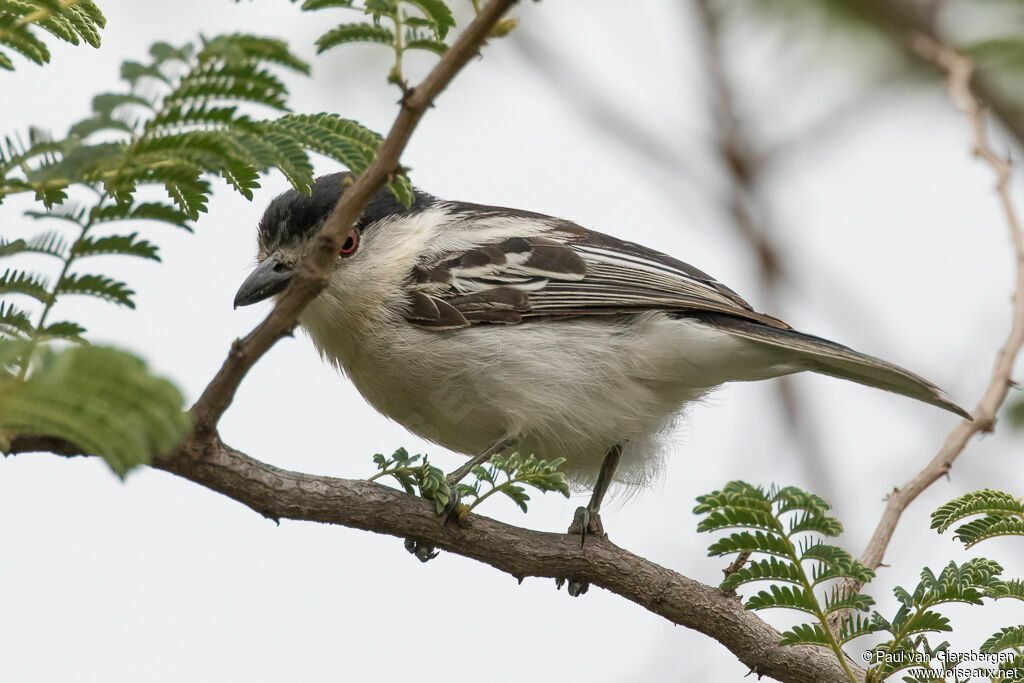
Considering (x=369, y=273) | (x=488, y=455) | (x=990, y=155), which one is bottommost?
(x=488, y=455)

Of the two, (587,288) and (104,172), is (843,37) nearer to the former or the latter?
(587,288)

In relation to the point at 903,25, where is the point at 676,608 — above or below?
below

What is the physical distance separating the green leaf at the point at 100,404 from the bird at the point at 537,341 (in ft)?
8.84

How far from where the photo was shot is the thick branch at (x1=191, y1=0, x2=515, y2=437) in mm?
2037

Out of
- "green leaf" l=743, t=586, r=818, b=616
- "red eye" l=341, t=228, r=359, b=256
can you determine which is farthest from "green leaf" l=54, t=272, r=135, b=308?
"red eye" l=341, t=228, r=359, b=256

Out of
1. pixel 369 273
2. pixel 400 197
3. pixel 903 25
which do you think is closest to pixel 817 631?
pixel 400 197

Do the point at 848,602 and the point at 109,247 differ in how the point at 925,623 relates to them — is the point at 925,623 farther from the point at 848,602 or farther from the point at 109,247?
the point at 109,247

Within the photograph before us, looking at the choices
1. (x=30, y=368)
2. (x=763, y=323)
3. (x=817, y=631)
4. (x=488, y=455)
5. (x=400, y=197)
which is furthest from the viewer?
(x=763, y=323)

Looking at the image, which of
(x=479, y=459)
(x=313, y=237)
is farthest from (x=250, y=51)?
(x=313, y=237)

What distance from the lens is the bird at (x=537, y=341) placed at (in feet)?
14.7

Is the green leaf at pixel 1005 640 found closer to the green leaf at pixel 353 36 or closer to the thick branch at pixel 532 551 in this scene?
the thick branch at pixel 532 551

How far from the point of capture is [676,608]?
372cm

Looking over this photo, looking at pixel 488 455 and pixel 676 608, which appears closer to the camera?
pixel 676 608

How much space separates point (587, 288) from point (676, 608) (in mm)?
1660
